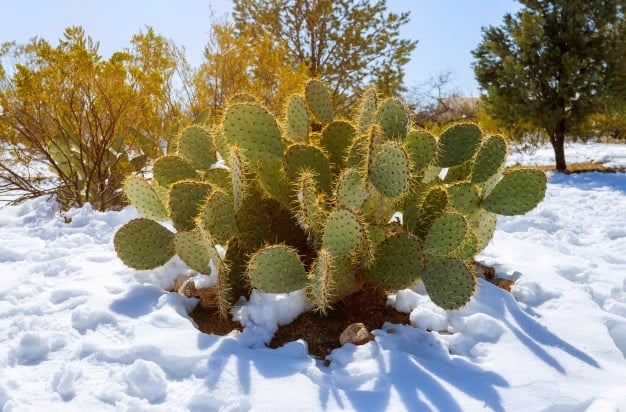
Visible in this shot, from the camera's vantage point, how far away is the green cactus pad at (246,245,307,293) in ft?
7.76

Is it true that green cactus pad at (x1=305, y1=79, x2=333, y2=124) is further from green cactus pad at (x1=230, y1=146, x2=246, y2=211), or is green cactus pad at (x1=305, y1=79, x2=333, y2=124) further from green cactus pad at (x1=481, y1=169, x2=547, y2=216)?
green cactus pad at (x1=481, y1=169, x2=547, y2=216)

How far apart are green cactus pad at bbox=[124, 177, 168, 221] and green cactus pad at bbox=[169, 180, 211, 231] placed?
0.26 meters

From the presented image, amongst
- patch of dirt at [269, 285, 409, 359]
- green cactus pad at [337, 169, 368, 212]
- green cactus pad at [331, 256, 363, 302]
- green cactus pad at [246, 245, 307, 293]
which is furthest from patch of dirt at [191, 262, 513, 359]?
green cactus pad at [337, 169, 368, 212]

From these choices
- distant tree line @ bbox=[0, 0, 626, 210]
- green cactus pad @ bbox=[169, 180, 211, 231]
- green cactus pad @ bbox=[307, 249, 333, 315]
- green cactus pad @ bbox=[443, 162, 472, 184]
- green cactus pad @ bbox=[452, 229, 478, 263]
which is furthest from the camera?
distant tree line @ bbox=[0, 0, 626, 210]

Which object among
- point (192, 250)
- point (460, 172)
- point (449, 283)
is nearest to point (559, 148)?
point (460, 172)

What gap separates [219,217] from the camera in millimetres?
2605

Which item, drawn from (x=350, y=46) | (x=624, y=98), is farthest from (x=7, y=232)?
(x=624, y=98)

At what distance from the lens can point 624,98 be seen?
1040 cm

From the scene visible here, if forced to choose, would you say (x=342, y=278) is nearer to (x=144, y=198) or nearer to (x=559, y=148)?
(x=144, y=198)

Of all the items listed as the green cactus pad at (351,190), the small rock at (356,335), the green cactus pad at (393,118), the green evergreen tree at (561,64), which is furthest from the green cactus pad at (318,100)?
the green evergreen tree at (561,64)

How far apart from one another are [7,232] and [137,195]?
171cm

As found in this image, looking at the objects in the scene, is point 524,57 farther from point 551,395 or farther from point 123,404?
point 123,404

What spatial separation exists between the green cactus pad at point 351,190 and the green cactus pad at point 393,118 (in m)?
0.48

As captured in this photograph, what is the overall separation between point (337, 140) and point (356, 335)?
A: 3.76 feet
